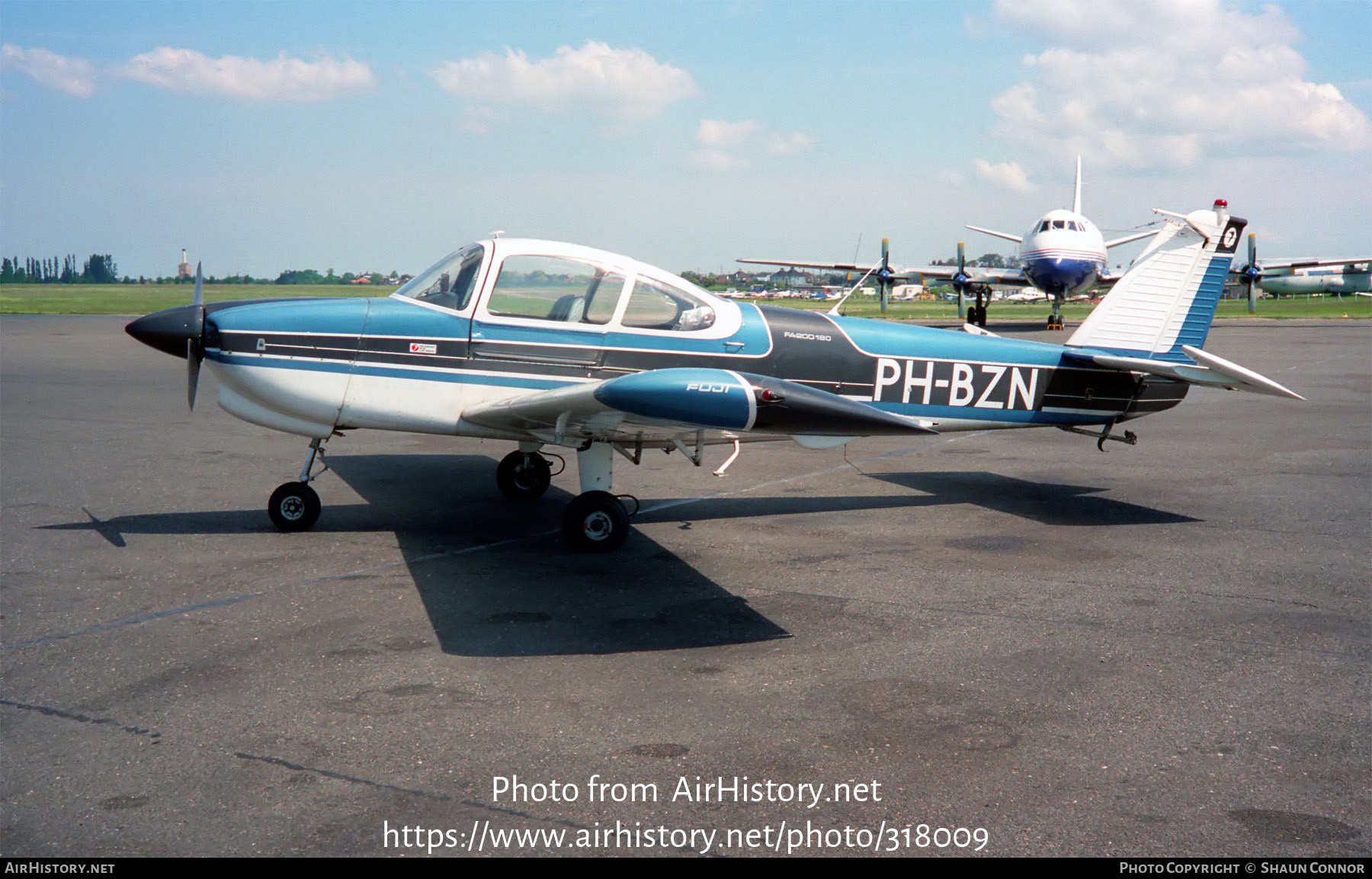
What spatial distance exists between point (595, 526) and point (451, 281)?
215 centimetres

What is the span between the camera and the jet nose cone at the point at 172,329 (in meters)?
6.95

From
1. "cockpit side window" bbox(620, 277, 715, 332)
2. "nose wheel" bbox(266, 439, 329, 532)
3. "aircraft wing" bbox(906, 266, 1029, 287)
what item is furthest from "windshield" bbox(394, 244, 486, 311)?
"aircraft wing" bbox(906, 266, 1029, 287)

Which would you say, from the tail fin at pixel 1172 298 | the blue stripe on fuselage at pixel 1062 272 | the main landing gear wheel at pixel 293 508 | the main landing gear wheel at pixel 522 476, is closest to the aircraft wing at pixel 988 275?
the blue stripe on fuselage at pixel 1062 272

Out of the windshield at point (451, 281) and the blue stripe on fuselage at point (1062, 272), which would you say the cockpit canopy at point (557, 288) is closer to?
the windshield at point (451, 281)

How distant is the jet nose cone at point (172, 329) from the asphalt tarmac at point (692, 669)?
56.2 inches

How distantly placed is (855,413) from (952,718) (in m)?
1.65

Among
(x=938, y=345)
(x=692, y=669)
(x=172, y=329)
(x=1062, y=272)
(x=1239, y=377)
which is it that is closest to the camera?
(x=692, y=669)

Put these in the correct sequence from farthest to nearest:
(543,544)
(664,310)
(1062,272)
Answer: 1. (1062,272)
2. (664,310)
3. (543,544)

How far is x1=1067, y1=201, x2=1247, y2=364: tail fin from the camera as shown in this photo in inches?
348

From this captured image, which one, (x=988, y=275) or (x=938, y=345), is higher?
(x=988, y=275)

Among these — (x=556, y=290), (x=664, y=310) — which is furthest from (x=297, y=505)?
(x=664, y=310)

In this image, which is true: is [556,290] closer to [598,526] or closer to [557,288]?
[557,288]

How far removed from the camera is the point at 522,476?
8.85 m

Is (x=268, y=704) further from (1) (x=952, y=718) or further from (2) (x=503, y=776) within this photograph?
(1) (x=952, y=718)
